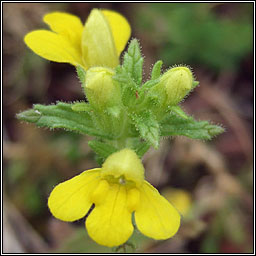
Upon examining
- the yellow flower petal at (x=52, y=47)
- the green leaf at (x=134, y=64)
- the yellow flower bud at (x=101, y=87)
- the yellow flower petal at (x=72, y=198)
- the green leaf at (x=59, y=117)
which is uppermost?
the yellow flower petal at (x=52, y=47)

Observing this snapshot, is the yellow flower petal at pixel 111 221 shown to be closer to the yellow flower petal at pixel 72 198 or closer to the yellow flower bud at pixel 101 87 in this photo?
the yellow flower petal at pixel 72 198

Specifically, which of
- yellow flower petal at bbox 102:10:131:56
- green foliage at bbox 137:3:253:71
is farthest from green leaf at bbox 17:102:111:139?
green foliage at bbox 137:3:253:71

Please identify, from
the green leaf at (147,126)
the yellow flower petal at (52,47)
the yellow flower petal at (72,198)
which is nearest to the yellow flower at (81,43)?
the yellow flower petal at (52,47)

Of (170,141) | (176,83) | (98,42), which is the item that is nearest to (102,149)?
(176,83)

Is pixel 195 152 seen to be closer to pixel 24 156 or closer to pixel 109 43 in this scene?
pixel 24 156

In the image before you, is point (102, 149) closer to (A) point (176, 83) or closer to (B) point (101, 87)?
(B) point (101, 87)

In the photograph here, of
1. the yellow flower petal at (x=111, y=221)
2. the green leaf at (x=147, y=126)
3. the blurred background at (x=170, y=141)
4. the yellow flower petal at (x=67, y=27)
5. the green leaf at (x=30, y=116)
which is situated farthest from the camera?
the blurred background at (x=170, y=141)
